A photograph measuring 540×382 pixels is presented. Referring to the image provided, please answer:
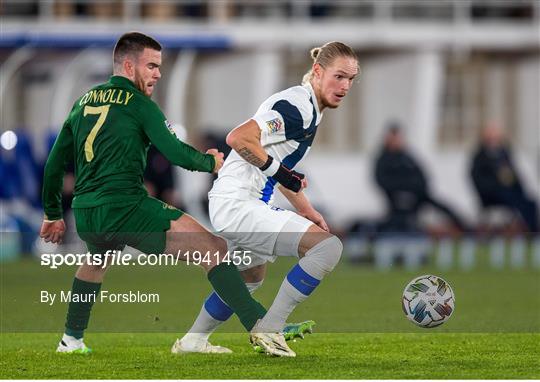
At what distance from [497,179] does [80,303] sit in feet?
58.4

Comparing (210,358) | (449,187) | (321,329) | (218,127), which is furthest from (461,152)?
(210,358)

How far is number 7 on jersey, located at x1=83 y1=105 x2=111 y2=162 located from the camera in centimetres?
911

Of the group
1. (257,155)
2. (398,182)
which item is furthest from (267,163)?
(398,182)

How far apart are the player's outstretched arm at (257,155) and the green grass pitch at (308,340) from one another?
1.13m

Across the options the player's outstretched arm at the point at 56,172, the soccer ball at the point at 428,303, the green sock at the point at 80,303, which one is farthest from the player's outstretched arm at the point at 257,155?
the green sock at the point at 80,303

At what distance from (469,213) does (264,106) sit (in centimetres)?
2246

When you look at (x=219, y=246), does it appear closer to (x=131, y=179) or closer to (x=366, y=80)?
(x=131, y=179)

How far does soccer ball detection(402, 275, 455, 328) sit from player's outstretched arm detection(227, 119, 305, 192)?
128 centimetres

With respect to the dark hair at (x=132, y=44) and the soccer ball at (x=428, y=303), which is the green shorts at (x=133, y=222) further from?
the soccer ball at (x=428, y=303)

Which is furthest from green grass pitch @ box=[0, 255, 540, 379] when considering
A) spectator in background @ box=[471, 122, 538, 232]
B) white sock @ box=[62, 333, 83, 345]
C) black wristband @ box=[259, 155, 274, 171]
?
spectator in background @ box=[471, 122, 538, 232]

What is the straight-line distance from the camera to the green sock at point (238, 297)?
361 inches

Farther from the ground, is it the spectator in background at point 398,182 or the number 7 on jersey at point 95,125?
the number 7 on jersey at point 95,125

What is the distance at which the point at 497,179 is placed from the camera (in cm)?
2655

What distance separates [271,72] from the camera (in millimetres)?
29688
